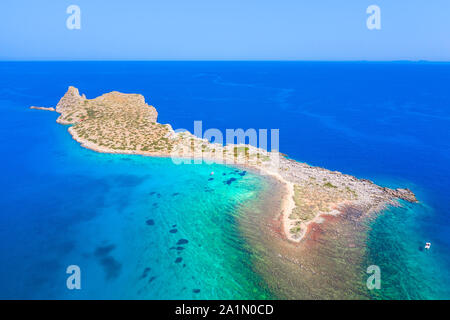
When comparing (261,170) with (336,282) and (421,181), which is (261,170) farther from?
(421,181)

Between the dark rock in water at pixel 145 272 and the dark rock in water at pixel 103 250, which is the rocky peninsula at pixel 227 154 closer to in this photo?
the dark rock in water at pixel 145 272

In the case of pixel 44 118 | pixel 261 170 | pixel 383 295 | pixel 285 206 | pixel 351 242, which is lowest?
pixel 383 295

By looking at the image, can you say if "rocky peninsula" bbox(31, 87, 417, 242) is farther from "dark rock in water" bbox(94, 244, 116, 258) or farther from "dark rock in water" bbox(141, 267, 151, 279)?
"dark rock in water" bbox(94, 244, 116, 258)

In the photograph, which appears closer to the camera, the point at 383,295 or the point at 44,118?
the point at 383,295

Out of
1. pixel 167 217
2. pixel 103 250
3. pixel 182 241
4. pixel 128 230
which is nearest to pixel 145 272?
pixel 182 241

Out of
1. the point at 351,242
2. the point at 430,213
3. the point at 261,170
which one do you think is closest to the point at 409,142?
the point at 430,213

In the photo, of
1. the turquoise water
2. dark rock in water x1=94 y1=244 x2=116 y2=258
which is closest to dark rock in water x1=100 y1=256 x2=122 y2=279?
the turquoise water

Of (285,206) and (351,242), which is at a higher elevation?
(285,206)
